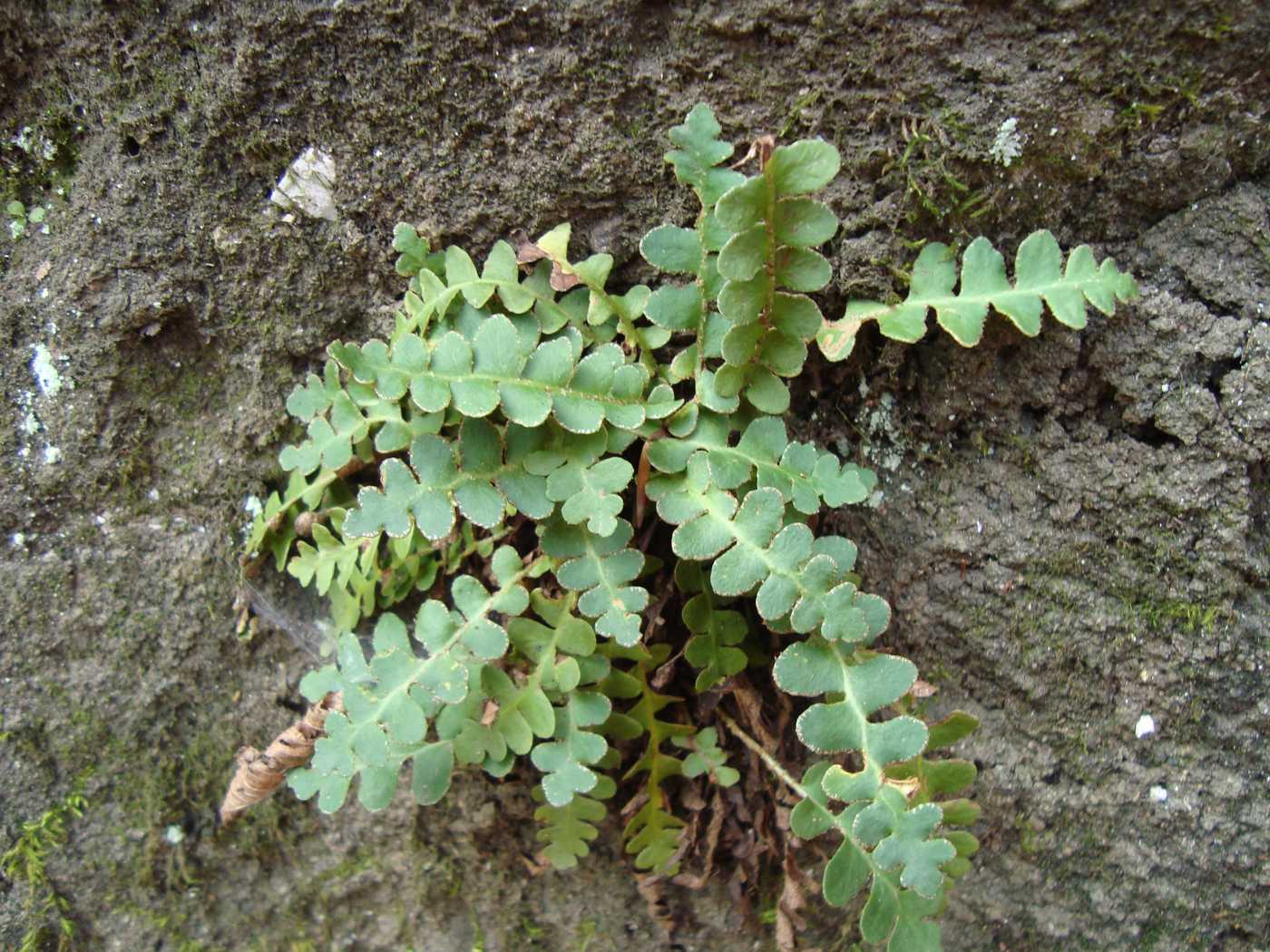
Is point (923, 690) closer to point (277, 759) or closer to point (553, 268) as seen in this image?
point (553, 268)

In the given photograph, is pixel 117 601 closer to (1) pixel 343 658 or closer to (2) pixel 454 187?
(1) pixel 343 658

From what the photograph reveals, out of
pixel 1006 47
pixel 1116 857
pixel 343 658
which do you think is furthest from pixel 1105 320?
pixel 343 658

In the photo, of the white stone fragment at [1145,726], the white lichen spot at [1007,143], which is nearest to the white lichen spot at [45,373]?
the white lichen spot at [1007,143]

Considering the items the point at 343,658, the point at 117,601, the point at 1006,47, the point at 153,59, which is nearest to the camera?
the point at 1006,47

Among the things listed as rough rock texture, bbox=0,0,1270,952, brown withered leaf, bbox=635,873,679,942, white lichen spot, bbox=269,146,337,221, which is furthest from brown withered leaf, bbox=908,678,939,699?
white lichen spot, bbox=269,146,337,221

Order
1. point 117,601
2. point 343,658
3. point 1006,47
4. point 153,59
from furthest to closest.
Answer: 1. point 117,601
2. point 153,59
3. point 343,658
4. point 1006,47
